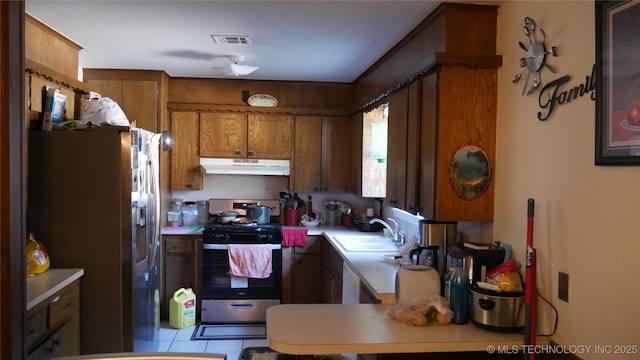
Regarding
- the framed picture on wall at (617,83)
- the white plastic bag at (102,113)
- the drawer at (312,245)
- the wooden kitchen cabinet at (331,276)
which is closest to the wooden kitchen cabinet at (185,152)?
the drawer at (312,245)

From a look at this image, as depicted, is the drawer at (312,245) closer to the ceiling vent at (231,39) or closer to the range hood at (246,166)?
the range hood at (246,166)

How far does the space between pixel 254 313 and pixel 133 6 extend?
2.88m

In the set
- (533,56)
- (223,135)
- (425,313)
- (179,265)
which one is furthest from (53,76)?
(533,56)

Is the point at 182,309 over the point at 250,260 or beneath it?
beneath

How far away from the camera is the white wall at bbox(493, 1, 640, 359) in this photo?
59.6 inches

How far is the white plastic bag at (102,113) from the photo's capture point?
3.11 meters

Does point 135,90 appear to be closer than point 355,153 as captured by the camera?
Yes

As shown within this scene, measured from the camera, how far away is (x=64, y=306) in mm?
2518

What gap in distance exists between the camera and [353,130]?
15.0 ft

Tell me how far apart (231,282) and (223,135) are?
4.75 ft

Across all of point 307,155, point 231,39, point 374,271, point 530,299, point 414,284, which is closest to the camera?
→ point 530,299

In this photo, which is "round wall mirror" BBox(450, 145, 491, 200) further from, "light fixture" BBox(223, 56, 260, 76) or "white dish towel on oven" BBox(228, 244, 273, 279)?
"white dish towel on oven" BBox(228, 244, 273, 279)

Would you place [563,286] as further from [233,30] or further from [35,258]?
[35,258]

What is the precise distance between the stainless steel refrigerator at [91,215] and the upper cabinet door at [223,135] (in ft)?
5.51
